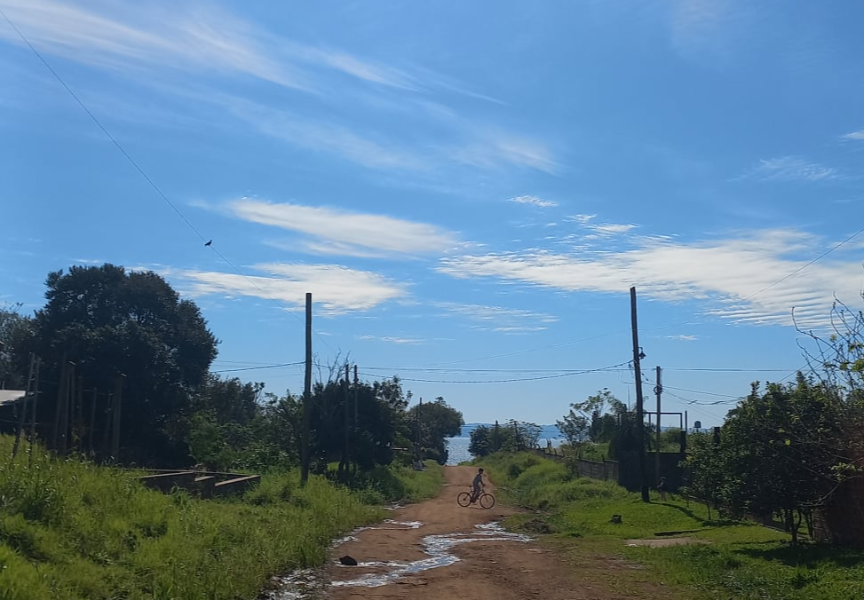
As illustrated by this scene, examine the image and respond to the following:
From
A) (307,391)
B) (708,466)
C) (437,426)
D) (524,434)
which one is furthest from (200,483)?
(437,426)

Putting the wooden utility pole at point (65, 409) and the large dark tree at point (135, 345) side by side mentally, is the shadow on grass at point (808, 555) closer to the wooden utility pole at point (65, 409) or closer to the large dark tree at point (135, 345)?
the wooden utility pole at point (65, 409)

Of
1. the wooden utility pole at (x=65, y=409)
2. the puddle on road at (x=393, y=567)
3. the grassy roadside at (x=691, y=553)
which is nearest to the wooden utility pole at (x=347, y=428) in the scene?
the grassy roadside at (x=691, y=553)

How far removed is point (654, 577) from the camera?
15602mm

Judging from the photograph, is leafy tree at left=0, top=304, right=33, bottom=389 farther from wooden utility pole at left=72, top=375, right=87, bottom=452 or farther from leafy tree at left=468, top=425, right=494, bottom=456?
leafy tree at left=468, top=425, right=494, bottom=456

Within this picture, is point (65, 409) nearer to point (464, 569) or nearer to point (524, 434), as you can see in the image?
point (464, 569)

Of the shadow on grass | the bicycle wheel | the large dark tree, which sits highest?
the large dark tree

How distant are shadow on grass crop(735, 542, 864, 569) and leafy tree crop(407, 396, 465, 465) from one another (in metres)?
72.3

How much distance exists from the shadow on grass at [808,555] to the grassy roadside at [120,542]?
9431 millimetres

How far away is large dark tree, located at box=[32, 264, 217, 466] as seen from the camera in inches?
1517

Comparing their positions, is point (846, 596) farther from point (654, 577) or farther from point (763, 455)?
point (763, 455)

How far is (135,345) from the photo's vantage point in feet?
129

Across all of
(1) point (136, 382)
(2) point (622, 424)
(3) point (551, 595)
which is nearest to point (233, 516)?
(3) point (551, 595)

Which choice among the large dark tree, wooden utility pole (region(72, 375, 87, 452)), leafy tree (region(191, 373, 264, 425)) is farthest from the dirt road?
leafy tree (region(191, 373, 264, 425))

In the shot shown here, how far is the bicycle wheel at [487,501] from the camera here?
35.4 meters
